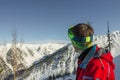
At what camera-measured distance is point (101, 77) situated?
3.91 meters

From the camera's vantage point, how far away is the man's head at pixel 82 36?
170 inches

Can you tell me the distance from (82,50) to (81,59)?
0.15 metres

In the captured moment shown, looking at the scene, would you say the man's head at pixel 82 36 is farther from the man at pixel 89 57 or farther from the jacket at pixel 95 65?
the jacket at pixel 95 65

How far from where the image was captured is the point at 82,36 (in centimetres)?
432

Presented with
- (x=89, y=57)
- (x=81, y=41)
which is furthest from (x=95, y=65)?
(x=81, y=41)

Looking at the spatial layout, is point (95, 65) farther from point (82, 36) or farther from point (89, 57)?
point (82, 36)

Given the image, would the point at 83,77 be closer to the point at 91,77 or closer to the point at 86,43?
the point at 91,77

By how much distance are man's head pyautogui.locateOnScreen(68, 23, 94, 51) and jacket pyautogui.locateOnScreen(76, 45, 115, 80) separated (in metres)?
0.11

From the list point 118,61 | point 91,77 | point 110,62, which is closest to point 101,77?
point 91,77

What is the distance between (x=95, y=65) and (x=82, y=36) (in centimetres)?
54

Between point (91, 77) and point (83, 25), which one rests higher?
point (83, 25)

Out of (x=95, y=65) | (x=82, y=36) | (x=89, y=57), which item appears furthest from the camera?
(x=82, y=36)

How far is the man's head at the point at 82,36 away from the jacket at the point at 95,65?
107 mm

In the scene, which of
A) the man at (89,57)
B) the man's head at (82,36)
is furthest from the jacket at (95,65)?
the man's head at (82,36)
